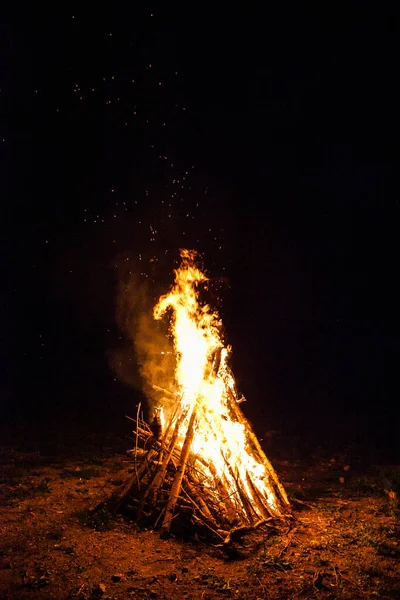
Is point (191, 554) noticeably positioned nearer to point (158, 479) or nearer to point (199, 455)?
point (158, 479)

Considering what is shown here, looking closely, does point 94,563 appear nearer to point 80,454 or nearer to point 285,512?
point 285,512

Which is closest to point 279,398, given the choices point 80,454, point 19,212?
point 80,454

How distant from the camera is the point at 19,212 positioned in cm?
1928

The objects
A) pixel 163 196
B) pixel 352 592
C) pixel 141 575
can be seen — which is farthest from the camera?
pixel 163 196

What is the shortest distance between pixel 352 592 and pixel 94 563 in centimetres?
251

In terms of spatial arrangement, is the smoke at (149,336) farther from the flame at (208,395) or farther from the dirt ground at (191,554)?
the dirt ground at (191,554)

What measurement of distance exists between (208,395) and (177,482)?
136 centimetres

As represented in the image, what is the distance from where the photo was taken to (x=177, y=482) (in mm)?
5527

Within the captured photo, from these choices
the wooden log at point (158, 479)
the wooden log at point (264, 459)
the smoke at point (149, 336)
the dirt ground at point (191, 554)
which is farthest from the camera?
the smoke at point (149, 336)

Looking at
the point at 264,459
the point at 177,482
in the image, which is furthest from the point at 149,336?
the point at 177,482

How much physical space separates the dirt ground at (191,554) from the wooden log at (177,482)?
16cm

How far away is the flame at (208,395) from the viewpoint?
236 inches

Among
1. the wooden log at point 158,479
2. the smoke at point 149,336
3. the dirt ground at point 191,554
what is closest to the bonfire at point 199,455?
the wooden log at point 158,479

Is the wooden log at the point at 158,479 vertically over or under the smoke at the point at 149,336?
under
